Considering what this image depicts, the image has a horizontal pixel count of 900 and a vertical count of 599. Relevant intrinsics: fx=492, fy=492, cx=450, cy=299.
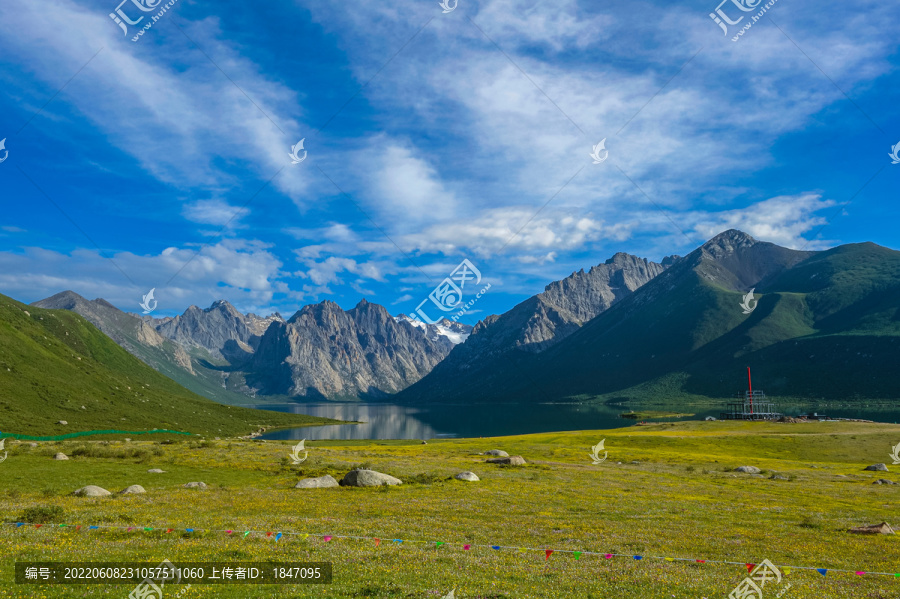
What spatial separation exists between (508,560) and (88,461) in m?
60.1

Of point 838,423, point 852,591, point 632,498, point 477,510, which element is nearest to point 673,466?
point 632,498

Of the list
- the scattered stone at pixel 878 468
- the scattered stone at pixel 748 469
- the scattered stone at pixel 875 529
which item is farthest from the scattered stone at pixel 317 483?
the scattered stone at pixel 878 468

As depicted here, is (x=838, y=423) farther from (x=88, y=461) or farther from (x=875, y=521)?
(x=88, y=461)

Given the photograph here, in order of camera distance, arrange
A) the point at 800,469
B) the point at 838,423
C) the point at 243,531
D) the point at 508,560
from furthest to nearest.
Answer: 1. the point at 838,423
2. the point at 800,469
3. the point at 243,531
4. the point at 508,560

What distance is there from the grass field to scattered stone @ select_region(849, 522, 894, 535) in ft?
2.99

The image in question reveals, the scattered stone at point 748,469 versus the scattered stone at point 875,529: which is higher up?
the scattered stone at point 875,529

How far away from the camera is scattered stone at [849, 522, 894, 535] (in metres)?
31.3

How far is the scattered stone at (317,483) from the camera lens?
46375mm

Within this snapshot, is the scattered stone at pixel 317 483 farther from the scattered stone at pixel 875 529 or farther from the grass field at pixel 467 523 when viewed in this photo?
the scattered stone at pixel 875 529

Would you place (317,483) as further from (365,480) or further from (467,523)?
(467,523)

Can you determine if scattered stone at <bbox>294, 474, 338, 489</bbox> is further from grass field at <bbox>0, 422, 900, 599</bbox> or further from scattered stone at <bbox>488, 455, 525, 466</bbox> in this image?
scattered stone at <bbox>488, 455, 525, 466</bbox>

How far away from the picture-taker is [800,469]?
7438cm

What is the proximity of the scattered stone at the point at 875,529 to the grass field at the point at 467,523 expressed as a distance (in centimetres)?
91

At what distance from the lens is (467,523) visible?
31203 millimetres
